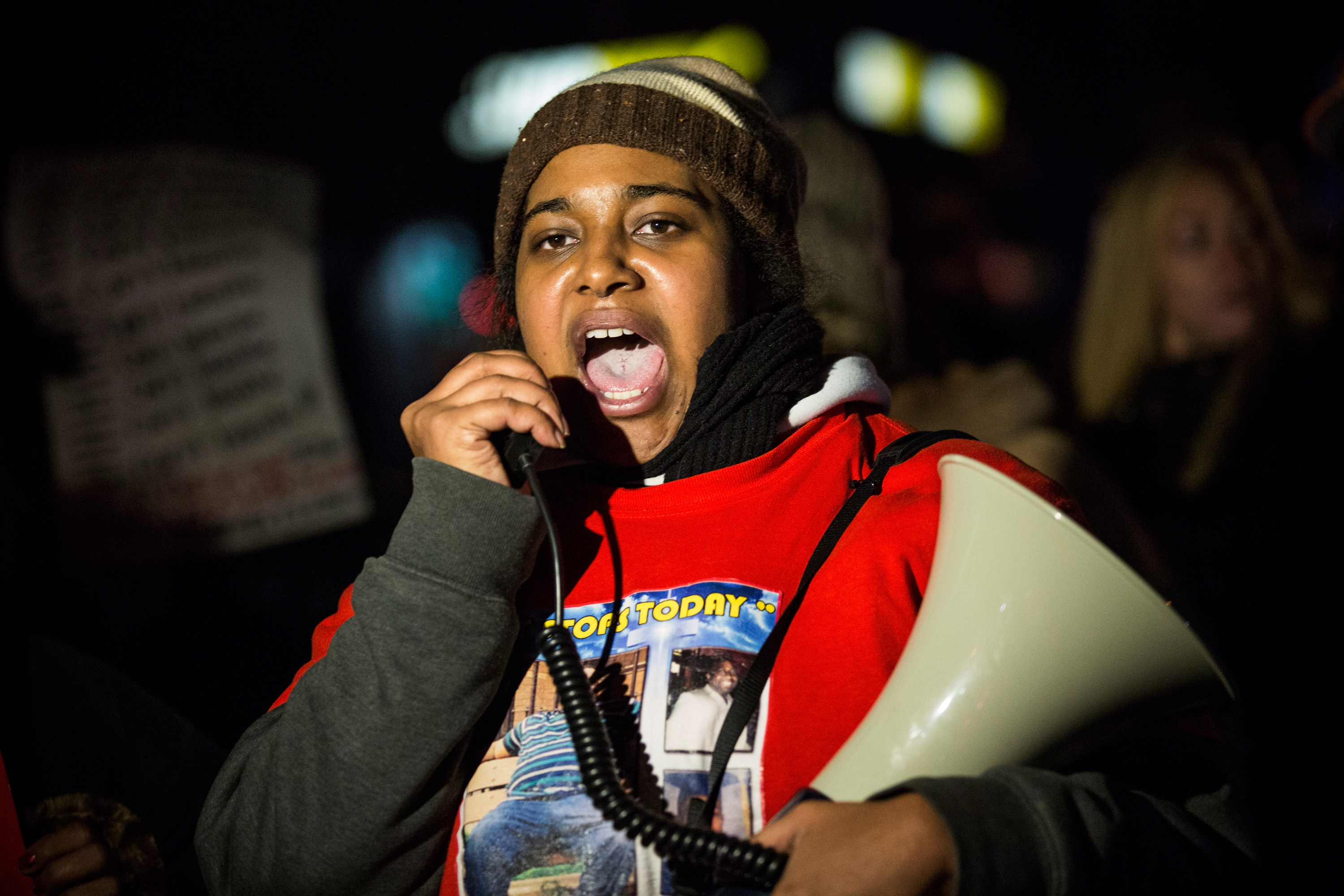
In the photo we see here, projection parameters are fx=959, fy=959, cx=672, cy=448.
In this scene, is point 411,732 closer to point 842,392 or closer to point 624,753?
point 624,753

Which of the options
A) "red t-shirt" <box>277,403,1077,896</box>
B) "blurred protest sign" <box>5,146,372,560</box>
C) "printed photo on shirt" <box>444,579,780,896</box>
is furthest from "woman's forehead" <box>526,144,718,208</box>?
"blurred protest sign" <box>5,146,372,560</box>

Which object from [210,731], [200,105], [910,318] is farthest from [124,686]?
[910,318]

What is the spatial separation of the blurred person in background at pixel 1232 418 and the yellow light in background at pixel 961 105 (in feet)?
25.3

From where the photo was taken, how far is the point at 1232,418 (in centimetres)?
329

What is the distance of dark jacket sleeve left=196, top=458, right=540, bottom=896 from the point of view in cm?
138

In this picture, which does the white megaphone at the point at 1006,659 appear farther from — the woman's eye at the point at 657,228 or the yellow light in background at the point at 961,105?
the yellow light in background at the point at 961,105

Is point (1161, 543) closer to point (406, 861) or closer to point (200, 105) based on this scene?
point (406, 861)

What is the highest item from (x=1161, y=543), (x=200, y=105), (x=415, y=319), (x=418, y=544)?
(x=200, y=105)

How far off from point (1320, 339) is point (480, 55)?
16.0 feet

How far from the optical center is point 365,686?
4.57 feet

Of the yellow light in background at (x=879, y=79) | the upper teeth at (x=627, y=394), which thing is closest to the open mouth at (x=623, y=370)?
the upper teeth at (x=627, y=394)

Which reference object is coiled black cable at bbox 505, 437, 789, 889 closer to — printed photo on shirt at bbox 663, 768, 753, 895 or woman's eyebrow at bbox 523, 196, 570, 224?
printed photo on shirt at bbox 663, 768, 753, 895

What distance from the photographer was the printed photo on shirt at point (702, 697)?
140 cm

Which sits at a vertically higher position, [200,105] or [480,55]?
[480,55]
